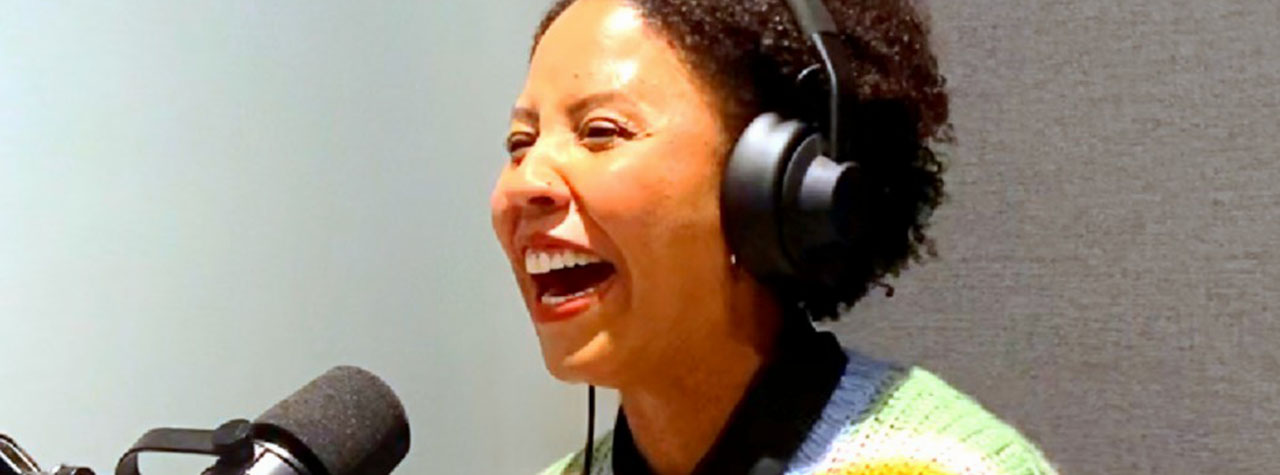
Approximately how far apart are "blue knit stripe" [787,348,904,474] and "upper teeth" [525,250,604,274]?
0.15 m

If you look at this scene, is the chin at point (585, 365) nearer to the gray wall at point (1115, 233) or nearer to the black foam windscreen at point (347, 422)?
the black foam windscreen at point (347, 422)

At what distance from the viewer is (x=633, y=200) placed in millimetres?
722

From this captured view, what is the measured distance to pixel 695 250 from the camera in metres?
0.74

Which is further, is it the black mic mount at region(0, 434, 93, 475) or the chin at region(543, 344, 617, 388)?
the chin at region(543, 344, 617, 388)

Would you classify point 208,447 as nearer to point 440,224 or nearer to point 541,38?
point 541,38

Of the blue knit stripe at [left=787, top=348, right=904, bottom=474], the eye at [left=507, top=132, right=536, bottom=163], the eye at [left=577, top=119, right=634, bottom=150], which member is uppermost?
the eye at [left=577, top=119, right=634, bottom=150]

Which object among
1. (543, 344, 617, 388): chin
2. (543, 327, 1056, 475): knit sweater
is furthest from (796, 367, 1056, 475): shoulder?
(543, 344, 617, 388): chin

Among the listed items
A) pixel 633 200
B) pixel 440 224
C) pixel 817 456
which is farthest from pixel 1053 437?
pixel 440 224

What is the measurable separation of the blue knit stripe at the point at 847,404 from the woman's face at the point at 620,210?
8 cm

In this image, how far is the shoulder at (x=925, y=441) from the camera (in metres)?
0.73

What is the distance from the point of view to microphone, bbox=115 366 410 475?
23.3 inches

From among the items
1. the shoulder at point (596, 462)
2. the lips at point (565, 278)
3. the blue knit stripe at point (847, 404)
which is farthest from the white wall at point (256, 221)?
the blue knit stripe at point (847, 404)

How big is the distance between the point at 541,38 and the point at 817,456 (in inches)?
11.1

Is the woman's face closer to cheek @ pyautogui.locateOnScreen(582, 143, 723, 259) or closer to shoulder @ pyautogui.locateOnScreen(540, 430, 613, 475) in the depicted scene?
cheek @ pyautogui.locateOnScreen(582, 143, 723, 259)
